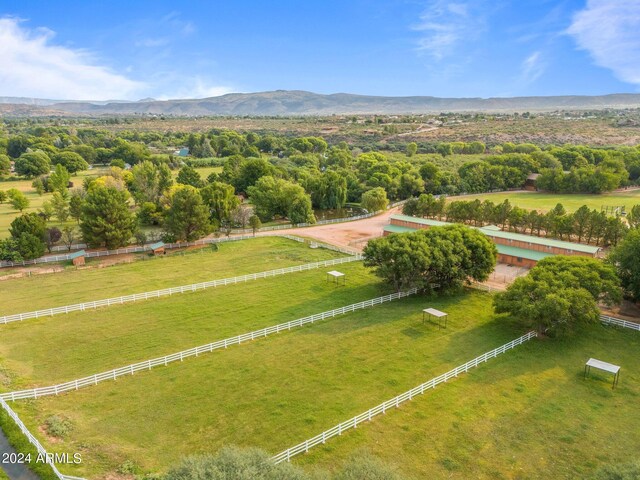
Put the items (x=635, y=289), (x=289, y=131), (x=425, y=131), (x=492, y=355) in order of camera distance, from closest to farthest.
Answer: (x=492, y=355), (x=635, y=289), (x=425, y=131), (x=289, y=131)

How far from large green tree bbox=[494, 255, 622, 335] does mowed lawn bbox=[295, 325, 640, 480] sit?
2.66m

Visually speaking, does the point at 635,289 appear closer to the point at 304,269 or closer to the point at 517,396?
the point at 517,396

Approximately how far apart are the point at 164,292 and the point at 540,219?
43.8 meters

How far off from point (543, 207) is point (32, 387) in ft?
237

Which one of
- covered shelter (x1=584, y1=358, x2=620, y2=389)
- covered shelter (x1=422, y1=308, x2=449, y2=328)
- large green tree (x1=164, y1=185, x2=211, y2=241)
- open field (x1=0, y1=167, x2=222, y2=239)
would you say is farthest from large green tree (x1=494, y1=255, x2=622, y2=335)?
open field (x1=0, y1=167, x2=222, y2=239)

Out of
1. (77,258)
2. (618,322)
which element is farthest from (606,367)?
(77,258)

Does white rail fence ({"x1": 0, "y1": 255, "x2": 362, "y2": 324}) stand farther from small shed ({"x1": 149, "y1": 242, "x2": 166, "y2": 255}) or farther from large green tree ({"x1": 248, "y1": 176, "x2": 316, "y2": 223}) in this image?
large green tree ({"x1": 248, "y1": 176, "x2": 316, "y2": 223})

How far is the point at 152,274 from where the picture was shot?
41312 millimetres

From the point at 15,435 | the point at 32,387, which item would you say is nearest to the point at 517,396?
the point at 15,435

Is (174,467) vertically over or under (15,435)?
over

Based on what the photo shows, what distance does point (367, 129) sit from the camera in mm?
181250

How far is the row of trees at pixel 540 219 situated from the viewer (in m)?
48.4

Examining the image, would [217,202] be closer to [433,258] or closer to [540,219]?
[433,258]

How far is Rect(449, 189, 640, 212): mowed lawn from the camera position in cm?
7239
